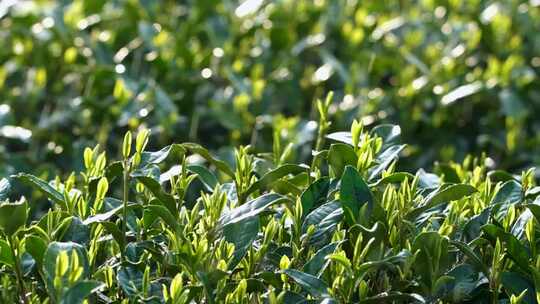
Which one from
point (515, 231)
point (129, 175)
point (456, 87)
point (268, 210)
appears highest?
point (129, 175)

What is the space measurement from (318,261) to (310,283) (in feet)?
0.35

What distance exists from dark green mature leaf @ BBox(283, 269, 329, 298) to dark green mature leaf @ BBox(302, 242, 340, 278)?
3.0 inches

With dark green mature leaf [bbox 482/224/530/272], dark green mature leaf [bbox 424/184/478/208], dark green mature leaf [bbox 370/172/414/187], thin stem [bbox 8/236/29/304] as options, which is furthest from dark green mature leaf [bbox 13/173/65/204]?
dark green mature leaf [bbox 482/224/530/272]

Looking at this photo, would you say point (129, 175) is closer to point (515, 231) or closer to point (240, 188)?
point (240, 188)

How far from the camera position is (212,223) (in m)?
2.47

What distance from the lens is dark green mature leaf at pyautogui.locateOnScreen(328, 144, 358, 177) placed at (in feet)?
8.77

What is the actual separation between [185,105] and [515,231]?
2390 mm

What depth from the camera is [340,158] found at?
2.70 meters

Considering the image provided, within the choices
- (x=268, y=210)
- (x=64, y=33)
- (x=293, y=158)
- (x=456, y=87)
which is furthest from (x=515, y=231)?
(x=64, y=33)

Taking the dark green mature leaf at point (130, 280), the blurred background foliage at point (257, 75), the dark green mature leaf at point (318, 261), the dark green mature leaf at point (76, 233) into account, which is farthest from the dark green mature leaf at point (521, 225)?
the blurred background foliage at point (257, 75)

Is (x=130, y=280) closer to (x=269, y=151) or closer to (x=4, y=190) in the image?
(x=4, y=190)

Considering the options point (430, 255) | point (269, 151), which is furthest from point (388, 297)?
point (269, 151)

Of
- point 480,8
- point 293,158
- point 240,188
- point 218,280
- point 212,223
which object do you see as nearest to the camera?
point 218,280

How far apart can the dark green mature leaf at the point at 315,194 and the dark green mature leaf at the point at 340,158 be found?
0.07 meters
